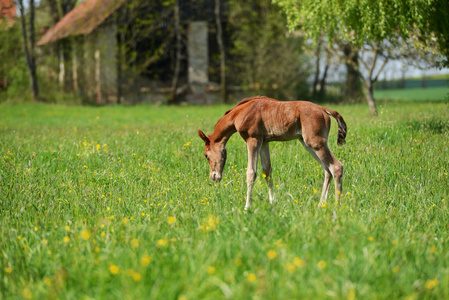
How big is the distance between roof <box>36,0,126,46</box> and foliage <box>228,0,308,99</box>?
7404mm

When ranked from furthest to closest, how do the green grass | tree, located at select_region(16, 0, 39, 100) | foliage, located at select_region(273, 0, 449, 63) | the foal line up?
the green grass → tree, located at select_region(16, 0, 39, 100) → foliage, located at select_region(273, 0, 449, 63) → the foal

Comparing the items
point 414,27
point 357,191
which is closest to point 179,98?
point 414,27

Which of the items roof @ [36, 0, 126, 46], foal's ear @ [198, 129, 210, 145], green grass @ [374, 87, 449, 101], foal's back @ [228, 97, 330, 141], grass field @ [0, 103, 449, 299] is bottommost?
grass field @ [0, 103, 449, 299]

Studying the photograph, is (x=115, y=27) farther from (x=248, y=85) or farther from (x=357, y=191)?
(x=357, y=191)

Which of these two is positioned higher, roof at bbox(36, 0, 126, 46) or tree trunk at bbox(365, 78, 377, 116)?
roof at bbox(36, 0, 126, 46)

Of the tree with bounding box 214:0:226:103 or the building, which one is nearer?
the building

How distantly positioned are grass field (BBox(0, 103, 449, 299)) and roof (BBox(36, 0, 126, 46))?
19.8 meters

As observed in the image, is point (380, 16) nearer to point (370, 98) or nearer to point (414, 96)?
point (370, 98)

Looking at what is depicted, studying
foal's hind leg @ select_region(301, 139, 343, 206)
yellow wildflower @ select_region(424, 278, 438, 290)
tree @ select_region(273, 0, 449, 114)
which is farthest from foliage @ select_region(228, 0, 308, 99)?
yellow wildflower @ select_region(424, 278, 438, 290)

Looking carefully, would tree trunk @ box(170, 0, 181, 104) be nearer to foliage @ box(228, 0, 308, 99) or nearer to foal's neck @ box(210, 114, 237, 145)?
foliage @ box(228, 0, 308, 99)

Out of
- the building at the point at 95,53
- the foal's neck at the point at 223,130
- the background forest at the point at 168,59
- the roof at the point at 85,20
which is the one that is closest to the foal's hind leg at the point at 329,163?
the foal's neck at the point at 223,130

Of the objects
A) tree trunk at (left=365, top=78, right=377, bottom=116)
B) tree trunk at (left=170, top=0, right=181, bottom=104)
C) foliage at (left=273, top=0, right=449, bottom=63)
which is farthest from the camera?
tree trunk at (left=170, top=0, right=181, bottom=104)

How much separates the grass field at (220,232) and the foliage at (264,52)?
19.1m

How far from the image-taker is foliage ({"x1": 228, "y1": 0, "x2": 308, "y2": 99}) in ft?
86.1
